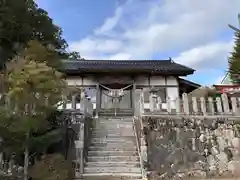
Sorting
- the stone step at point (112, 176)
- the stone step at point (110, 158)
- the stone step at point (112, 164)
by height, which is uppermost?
the stone step at point (110, 158)

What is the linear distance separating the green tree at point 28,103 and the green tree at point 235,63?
9.91 meters

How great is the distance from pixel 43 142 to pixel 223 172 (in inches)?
264

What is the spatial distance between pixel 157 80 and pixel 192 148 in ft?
28.1

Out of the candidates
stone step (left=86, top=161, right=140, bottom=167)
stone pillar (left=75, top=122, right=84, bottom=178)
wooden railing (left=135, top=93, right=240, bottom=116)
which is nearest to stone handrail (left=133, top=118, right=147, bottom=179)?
stone step (left=86, top=161, right=140, bottom=167)

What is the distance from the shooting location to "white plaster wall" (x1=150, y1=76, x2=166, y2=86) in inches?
744

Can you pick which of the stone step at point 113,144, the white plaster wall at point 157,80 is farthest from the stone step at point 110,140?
the white plaster wall at point 157,80

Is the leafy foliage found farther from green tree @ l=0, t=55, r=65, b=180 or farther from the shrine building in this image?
the shrine building

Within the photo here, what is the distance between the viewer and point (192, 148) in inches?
431

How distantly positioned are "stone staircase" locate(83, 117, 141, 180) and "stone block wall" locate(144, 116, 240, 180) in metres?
0.77

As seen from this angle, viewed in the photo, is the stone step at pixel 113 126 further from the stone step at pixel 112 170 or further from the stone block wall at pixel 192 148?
the stone step at pixel 112 170

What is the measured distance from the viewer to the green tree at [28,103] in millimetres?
8000

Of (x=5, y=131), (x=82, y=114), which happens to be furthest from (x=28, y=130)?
(x=82, y=114)

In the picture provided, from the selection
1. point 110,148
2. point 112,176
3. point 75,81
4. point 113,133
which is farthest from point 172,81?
point 112,176

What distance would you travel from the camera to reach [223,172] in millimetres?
10555
